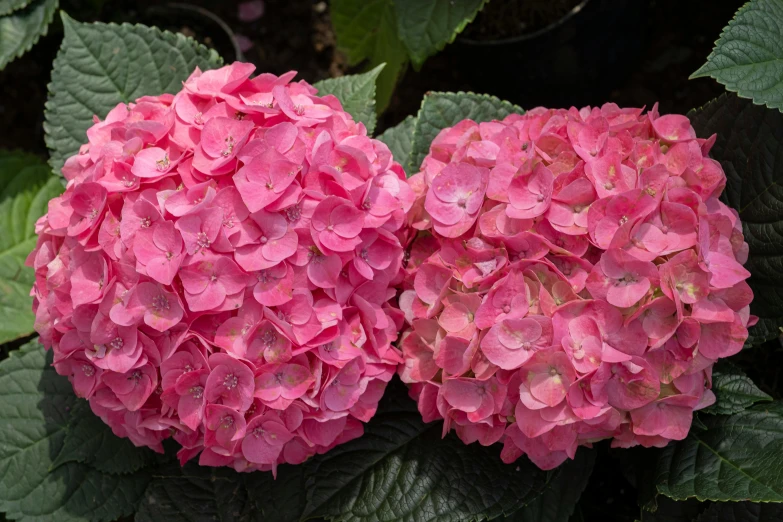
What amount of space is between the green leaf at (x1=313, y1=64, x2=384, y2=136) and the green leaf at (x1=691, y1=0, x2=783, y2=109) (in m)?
0.76

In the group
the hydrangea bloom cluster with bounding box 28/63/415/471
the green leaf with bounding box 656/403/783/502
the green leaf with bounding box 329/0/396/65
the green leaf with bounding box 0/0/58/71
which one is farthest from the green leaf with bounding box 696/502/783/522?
the green leaf with bounding box 0/0/58/71

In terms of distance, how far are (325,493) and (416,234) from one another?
0.56 metres

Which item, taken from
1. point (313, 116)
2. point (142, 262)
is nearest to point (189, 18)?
point (313, 116)

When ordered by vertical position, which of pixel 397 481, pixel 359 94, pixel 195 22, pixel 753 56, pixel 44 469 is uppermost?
pixel 753 56

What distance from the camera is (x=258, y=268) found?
1221 millimetres

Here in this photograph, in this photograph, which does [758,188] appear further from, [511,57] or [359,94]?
[511,57]

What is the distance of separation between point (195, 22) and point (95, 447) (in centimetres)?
178

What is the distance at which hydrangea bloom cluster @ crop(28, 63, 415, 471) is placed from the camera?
1233 millimetres

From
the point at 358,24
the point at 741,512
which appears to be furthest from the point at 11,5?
the point at 741,512

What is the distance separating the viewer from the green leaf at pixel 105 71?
1.83 metres

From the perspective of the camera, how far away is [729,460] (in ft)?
4.68

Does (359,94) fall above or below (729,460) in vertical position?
above

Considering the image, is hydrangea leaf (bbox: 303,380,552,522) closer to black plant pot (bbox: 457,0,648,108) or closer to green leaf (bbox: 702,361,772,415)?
green leaf (bbox: 702,361,772,415)

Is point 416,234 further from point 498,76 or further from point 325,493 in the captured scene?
point 498,76
